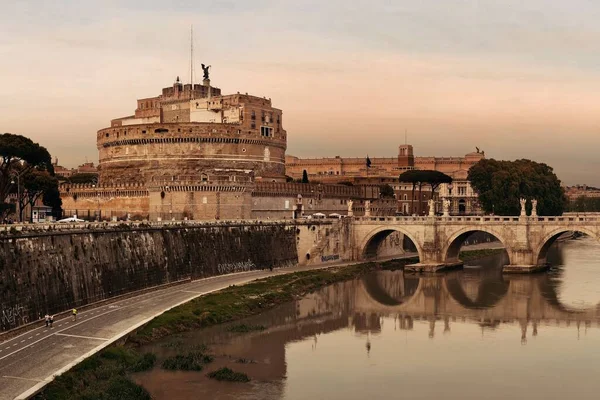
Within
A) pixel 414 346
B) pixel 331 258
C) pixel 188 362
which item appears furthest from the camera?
pixel 331 258

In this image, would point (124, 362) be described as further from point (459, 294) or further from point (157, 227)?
point (459, 294)

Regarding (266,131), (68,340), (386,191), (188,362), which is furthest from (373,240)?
(68,340)

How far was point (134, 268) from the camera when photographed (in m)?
42.6

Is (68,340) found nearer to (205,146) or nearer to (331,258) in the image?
(331,258)

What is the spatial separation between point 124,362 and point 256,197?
1625 inches

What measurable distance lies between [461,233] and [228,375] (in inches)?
1423

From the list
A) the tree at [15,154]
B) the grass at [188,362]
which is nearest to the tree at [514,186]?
the tree at [15,154]

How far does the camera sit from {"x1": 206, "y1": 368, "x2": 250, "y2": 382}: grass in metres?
28.6

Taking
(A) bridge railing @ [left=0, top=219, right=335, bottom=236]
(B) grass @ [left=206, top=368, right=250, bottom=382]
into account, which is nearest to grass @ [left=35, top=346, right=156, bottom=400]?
(B) grass @ [left=206, top=368, right=250, bottom=382]

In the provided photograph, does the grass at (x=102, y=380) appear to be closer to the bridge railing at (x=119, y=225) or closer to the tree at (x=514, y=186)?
the bridge railing at (x=119, y=225)

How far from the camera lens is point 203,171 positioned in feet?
270

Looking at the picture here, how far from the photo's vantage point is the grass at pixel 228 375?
28.6 metres

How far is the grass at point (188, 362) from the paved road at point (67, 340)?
237 cm

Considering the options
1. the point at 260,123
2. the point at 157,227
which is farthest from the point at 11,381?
the point at 260,123
